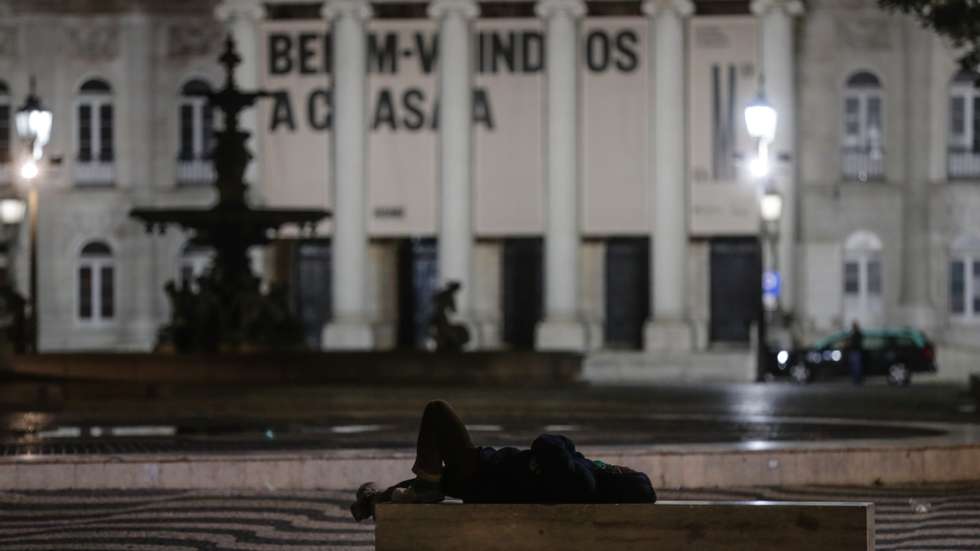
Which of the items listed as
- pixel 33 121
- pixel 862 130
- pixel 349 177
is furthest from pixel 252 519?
pixel 862 130

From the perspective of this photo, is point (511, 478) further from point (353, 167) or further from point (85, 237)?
point (85, 237)

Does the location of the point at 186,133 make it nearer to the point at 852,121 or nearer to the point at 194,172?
the point at 194,172

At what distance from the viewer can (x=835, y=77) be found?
2239 inches

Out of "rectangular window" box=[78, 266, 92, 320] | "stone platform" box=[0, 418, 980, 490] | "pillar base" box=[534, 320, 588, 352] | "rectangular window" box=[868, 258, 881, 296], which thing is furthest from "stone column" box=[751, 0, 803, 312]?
"stone platform" box=[0, 418, 980, 490]

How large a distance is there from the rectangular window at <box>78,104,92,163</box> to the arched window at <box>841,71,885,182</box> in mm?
19564

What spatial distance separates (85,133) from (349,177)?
8473mm

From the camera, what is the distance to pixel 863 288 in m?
57.2

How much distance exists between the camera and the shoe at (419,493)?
8.77 meters

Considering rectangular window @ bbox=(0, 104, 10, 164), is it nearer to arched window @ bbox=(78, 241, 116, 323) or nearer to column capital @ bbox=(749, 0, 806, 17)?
arched window @ bbox=(78, 241, 116, 323)

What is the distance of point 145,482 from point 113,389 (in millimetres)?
11223

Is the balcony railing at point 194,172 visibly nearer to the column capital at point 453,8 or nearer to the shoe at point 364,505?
the column capital at point 453,8

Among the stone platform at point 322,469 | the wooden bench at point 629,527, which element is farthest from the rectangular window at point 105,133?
the wooden bench at point 629,527

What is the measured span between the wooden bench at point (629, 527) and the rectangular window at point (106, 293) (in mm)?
51143

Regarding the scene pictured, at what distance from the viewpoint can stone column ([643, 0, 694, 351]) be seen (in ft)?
175
